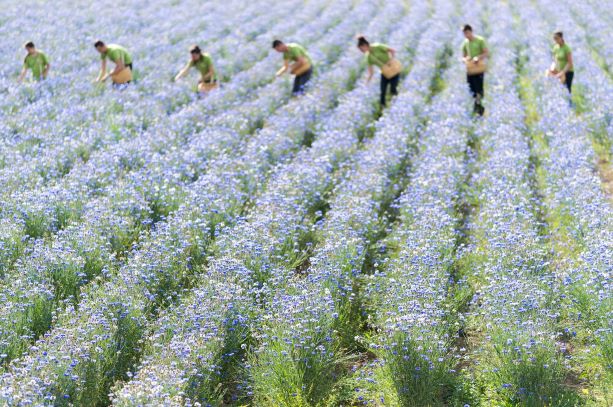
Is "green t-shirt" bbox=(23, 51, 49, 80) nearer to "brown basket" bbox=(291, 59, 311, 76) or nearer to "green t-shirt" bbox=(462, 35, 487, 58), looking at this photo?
"brown basket" bbox=(291, 59, 311, 76)

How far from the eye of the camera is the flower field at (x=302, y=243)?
526 cm

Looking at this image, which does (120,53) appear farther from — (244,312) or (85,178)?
(244,312)

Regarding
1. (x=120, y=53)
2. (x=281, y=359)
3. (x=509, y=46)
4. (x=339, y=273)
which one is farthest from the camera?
(x=509, y=46)

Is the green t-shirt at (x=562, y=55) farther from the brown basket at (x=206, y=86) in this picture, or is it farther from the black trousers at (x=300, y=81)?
the brown basket at (x=206, y=86)

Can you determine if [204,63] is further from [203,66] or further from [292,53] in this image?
[292,53]

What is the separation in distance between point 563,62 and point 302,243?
25.5 ft

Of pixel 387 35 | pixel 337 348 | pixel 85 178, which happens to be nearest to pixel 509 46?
pixel 387 35

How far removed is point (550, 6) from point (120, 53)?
1613cm

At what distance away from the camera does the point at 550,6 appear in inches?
966

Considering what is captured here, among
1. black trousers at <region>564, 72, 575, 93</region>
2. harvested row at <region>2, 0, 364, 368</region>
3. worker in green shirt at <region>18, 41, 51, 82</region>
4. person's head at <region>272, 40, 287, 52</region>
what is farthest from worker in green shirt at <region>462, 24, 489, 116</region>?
worker in green shirt at <region>18, 41, 51, 82</region>

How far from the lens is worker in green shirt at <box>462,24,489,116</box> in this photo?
1305cm

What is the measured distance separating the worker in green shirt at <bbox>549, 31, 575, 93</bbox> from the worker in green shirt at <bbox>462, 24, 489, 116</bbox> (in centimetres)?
126

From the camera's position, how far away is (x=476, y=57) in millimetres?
13055

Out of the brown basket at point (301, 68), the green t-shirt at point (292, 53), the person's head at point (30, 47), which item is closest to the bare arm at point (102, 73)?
the person's head at point (30, 47)
